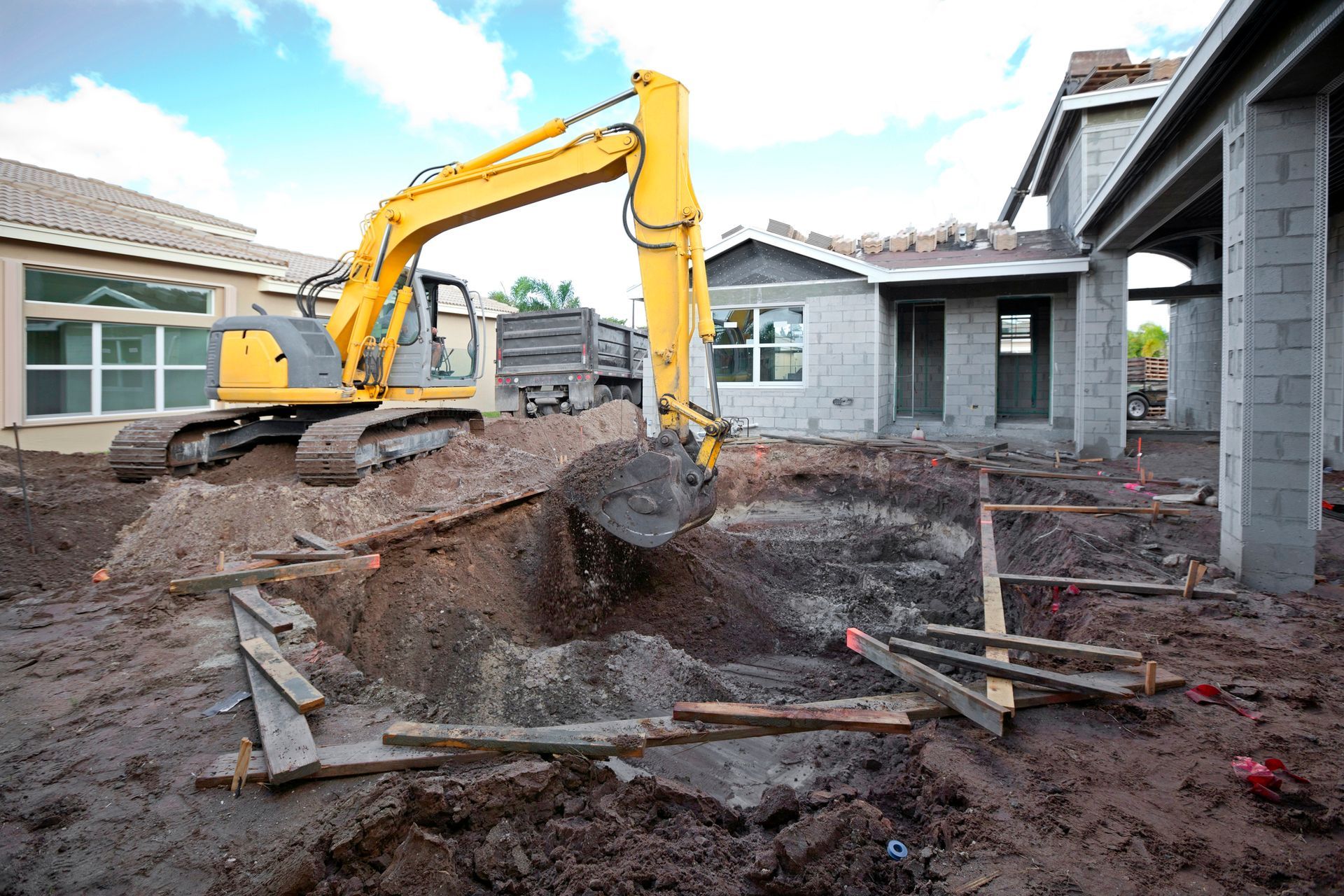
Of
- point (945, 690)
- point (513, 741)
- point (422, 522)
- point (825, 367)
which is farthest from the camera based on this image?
point (825, 367)

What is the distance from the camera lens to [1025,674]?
3330 millimetres

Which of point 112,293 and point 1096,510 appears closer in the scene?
point 1096,510

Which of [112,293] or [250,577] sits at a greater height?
[112,293]

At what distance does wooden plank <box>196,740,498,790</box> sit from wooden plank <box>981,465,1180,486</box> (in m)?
7.99

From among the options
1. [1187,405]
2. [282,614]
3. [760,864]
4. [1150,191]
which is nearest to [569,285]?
[1187,405]

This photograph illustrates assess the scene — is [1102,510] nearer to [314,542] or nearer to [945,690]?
[945,690]

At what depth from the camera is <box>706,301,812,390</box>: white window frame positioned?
44.1ft

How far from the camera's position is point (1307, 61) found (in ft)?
14.0

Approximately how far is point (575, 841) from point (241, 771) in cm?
129

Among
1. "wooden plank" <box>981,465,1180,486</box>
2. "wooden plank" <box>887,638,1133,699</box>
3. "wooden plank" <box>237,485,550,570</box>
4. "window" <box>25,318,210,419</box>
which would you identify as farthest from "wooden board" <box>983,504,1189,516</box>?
"window" <box>25,318,210,419</box>

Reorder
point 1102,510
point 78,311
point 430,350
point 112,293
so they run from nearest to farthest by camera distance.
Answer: point 1102,510 → point 430,350 → point 78,311 → point 112,293

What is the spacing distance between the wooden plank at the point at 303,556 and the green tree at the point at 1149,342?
3901cm

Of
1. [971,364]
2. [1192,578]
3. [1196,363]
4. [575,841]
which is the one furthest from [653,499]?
[1196,363]

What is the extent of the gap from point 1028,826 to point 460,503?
588 cm
